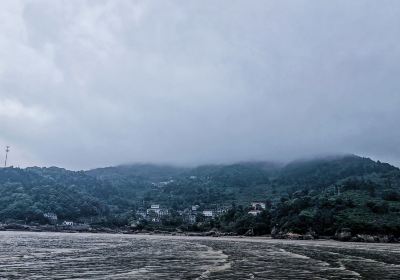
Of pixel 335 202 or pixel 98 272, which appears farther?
pixel 335 202

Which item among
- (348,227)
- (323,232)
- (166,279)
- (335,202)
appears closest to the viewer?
(166,279)

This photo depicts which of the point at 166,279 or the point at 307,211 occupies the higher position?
the point at 307,211

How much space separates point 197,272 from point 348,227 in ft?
450

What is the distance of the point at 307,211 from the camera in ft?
643

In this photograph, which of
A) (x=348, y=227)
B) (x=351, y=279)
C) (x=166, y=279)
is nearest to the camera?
(x=166, y=279)

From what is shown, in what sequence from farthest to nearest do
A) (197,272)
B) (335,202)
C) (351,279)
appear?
(335,202), (197,272), (351,279)

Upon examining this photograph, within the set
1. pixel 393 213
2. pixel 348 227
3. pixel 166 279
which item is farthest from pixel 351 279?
pixel 393 213

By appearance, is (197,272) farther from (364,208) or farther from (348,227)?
(364,208)

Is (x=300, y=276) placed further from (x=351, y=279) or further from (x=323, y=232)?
(x=323, y=232)

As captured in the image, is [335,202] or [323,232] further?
[335,202]

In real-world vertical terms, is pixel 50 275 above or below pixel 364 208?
below

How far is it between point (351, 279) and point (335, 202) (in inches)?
6231

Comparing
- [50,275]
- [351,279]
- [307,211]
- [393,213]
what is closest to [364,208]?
[393,213]

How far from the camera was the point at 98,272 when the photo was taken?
43469 mm
